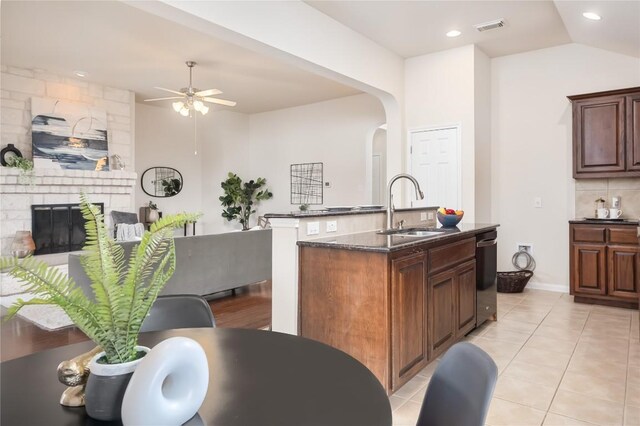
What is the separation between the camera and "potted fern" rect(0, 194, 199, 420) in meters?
0.83

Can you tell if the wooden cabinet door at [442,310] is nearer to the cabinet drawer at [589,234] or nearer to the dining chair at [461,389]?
the dining chair at [461,389]

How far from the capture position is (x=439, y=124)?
5285 mm

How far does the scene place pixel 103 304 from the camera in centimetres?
84

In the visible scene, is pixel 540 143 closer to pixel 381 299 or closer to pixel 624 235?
pixel 624 235

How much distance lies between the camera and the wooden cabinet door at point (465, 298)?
123 inches

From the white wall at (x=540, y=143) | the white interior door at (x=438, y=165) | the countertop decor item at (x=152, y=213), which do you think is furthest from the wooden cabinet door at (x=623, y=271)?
the countertop decor item at (x=152, y=213)

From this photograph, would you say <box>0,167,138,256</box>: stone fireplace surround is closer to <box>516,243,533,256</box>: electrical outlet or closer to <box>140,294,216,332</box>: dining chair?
<box>140,294,216,332</box>: dining chair

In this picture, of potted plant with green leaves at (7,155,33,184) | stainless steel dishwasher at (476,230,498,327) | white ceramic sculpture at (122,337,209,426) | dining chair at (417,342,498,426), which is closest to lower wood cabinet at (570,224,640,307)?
stainless steel dishwasher at (476,230,498,327)

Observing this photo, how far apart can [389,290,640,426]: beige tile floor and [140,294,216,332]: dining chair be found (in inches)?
49.0

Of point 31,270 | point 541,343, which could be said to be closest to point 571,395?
point 541,343

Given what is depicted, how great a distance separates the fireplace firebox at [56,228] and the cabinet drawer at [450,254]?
5.26 meters

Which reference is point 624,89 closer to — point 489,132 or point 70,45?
point 489,132

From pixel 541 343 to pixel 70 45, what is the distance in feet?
19.5

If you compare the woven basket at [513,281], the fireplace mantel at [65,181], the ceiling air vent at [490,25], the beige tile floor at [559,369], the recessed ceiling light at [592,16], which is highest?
the ceiling air vent at [490,25]
